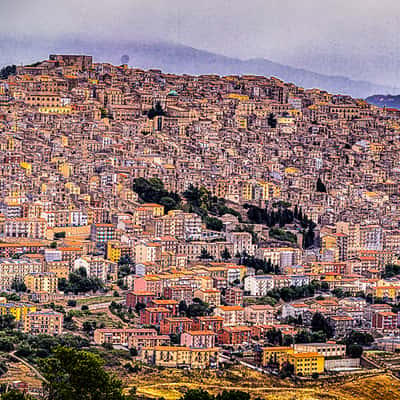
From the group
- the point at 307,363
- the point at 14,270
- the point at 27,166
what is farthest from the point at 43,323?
the point at 27,166

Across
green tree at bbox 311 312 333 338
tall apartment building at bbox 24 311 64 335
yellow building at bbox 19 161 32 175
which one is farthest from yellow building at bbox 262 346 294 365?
yellow building at bbox 19 161 32 175

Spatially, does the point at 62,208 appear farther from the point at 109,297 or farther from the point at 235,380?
the point at 235,380

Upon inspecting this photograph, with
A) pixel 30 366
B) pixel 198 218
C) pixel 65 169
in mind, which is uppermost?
pixel 65 169

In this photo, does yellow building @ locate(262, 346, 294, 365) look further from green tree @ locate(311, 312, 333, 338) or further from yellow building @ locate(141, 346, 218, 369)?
green tree @ locate(311, 312, 333, 338)

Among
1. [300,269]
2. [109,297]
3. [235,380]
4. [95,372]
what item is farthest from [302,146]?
[95,372]

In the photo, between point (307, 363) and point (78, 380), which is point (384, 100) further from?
point (78, 380)
